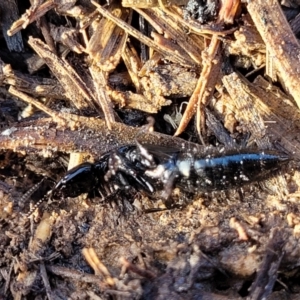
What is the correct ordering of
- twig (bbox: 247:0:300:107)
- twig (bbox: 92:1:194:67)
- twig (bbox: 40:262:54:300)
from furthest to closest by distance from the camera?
twig (bbox: 92:1:194:67) < twig (bbox: 247:0:300:107) < twig (bbox: 40:262:54:300)

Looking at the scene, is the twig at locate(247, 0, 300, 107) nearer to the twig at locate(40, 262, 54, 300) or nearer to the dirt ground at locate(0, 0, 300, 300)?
the dirt ground at locate(0, 0, 300, 300)

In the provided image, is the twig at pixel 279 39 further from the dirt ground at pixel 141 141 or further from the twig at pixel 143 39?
the twig at pixel 143 39

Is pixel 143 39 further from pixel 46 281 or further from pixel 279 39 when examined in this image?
pixel 46 281

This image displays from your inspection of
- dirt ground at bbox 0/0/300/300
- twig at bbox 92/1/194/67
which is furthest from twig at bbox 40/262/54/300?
twig at bbox 92/1/194/67

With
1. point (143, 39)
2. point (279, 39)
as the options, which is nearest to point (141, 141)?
point (143, 39)

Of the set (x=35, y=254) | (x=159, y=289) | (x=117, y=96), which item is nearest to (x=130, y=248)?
(x=159, y=289)

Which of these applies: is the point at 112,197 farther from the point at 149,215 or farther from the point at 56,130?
the point at 56,130

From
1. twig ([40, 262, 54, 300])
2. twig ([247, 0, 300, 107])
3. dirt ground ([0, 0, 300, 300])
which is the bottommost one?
twig ([40, 262, 54, 300])

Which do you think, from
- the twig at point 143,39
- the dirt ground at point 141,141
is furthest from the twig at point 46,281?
the twig at point 143,39
